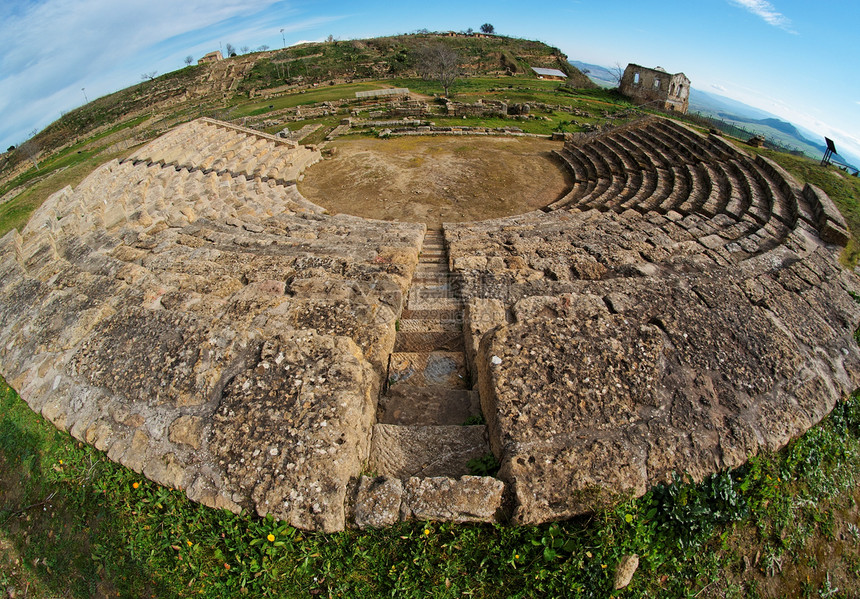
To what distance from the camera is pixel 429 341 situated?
6.19 m

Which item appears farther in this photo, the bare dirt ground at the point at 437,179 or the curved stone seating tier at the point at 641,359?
the bare dirt ground at the point at 437,179

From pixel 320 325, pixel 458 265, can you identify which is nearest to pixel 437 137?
pixel 458 265

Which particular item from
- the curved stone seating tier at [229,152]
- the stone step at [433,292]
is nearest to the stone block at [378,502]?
the stone step at [433,292]

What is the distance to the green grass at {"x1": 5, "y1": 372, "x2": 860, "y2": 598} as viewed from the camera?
10.9 feet

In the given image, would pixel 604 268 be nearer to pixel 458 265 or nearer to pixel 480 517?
pixel 458 265

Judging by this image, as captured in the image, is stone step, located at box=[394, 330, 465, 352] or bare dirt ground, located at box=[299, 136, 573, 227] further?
bare dirt ground, located at box=[299, 136, 573, 227]

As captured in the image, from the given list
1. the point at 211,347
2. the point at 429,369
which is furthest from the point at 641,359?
the point at 211,347

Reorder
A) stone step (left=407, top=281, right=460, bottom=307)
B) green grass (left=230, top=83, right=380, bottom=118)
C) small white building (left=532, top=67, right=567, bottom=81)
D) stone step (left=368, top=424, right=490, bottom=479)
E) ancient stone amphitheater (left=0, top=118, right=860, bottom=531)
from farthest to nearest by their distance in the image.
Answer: small white building (left=532, top=67, right=567, bottom=81) < green grass (left=230, top=83, right=380, bottom=118) < stone step (left=407, top=281, right=460, bottom=307) < stone step (left=368, top=424, right=490, bottom=479) < ancient stone amphitheater (left=0, top=118, right=860, bottom=531)

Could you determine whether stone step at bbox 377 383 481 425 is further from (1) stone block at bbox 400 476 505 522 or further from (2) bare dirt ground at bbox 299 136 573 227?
(2) bare dirt ground at bbox 299 136 573 227

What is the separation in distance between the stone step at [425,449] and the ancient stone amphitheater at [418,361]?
21 millimetres

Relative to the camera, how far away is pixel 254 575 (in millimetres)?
3400

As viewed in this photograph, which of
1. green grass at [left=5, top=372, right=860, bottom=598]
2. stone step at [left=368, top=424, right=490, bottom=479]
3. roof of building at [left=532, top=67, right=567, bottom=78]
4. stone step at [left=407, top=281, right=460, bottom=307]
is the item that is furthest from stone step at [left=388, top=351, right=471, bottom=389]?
roof of building at [left=532, top=67, right=567, bottom=78]

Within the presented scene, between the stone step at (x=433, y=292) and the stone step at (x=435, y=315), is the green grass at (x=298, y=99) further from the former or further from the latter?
the stone step at (x=435, y=315)

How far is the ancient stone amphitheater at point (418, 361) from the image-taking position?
3650 millimetres
